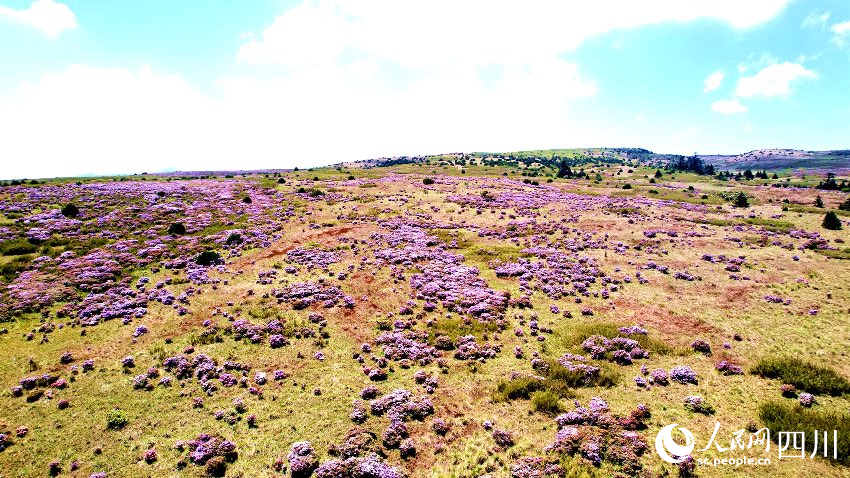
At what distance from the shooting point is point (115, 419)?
18734 mm

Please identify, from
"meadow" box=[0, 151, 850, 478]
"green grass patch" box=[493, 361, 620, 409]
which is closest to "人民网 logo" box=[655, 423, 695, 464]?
"meadow" box=[0, 151, 850, 478]

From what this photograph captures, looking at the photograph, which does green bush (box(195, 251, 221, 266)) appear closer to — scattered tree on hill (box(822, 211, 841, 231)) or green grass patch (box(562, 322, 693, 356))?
green grass patch (box(562, 322, 693, 356))

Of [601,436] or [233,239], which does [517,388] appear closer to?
[601,436]

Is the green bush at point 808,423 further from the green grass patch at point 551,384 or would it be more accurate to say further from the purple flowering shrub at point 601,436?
the green grass patch at point 551,384

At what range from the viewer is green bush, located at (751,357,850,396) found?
64.4ft

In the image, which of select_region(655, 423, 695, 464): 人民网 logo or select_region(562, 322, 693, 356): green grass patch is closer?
select_region(655, 423, 695, 464): 人民网 logo

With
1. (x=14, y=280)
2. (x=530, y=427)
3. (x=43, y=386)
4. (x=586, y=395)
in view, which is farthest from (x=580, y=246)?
(x=14, y=280)

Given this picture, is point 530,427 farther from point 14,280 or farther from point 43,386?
point 14,280

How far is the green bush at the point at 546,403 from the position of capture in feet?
63.3

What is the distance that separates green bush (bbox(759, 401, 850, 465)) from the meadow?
0.12 meters

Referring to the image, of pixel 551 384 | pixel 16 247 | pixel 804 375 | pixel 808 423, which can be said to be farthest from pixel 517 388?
pixel 16 247

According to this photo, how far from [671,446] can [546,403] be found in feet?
18.5

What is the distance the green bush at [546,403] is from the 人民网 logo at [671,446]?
14.8 feet

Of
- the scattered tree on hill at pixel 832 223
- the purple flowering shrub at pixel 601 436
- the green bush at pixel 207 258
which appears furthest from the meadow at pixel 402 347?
the scattered tree on hill at pixel 832 223
